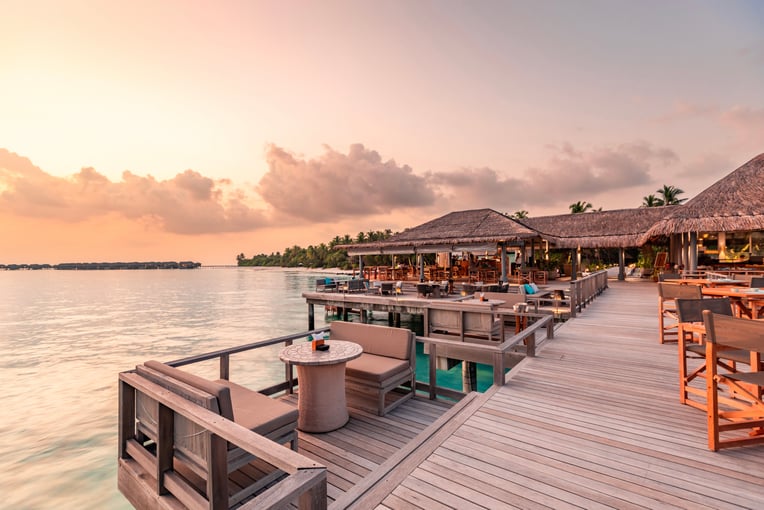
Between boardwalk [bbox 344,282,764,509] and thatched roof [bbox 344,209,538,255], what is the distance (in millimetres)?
11064

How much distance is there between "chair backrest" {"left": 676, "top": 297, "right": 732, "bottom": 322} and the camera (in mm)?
3727

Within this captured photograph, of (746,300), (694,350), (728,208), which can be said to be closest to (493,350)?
(694,350)

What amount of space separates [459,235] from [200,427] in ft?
52.5

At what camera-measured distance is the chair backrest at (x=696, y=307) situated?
3727mm

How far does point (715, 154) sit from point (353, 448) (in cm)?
3037

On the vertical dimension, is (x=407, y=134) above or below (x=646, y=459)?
above

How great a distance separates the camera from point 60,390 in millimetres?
11758

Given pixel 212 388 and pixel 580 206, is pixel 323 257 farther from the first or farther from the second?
pixel 212 388

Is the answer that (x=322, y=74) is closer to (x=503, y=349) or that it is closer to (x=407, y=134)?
(x=407, y=134)

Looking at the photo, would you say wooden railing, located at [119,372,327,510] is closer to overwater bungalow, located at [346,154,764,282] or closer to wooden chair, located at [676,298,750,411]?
wooden chair, located at [676,298,750,411]

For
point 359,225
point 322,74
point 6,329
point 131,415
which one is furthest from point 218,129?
point 359,225

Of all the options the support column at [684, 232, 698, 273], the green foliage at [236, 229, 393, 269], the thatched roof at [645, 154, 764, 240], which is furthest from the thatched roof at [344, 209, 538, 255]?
the green foliage at [236, 229, 393, 269]

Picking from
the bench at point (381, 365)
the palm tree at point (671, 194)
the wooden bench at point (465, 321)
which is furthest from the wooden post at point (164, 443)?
the palm tree at point (671, 194)

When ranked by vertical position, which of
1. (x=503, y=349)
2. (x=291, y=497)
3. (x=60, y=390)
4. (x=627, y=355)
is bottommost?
(x=60, y=390)
